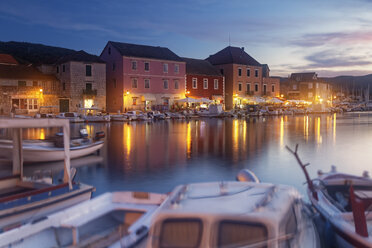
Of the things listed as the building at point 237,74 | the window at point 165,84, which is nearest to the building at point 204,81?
the building at point 237,74

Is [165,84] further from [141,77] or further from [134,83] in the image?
[134,83]

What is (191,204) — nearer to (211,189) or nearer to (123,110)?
(211,189)

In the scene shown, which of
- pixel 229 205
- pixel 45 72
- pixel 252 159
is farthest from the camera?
pixel 45 72

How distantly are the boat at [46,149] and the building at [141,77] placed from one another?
2961 cm

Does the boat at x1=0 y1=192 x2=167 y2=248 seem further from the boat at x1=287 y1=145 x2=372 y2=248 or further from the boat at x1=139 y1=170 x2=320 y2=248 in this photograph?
the boat at x1=287 y1=145 x2=372 y2=248

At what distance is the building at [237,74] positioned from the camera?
190 ft

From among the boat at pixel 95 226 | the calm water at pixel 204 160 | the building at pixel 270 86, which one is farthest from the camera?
the building at pixel 270 86

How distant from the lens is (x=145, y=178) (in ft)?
37.8

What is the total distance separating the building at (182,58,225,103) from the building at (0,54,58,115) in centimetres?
1810

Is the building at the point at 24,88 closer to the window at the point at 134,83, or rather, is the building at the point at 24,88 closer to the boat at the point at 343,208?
the window at the point at 134,83

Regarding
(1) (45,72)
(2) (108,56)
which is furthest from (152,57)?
(1) (45,72)

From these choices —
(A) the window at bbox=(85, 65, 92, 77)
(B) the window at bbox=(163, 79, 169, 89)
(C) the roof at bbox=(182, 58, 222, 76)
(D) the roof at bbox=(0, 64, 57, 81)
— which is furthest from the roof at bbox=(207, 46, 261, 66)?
(D) the roof at bbox=(0, 64, 57, 81)

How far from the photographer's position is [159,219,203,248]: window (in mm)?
3992

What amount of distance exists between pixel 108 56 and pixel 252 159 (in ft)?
120
